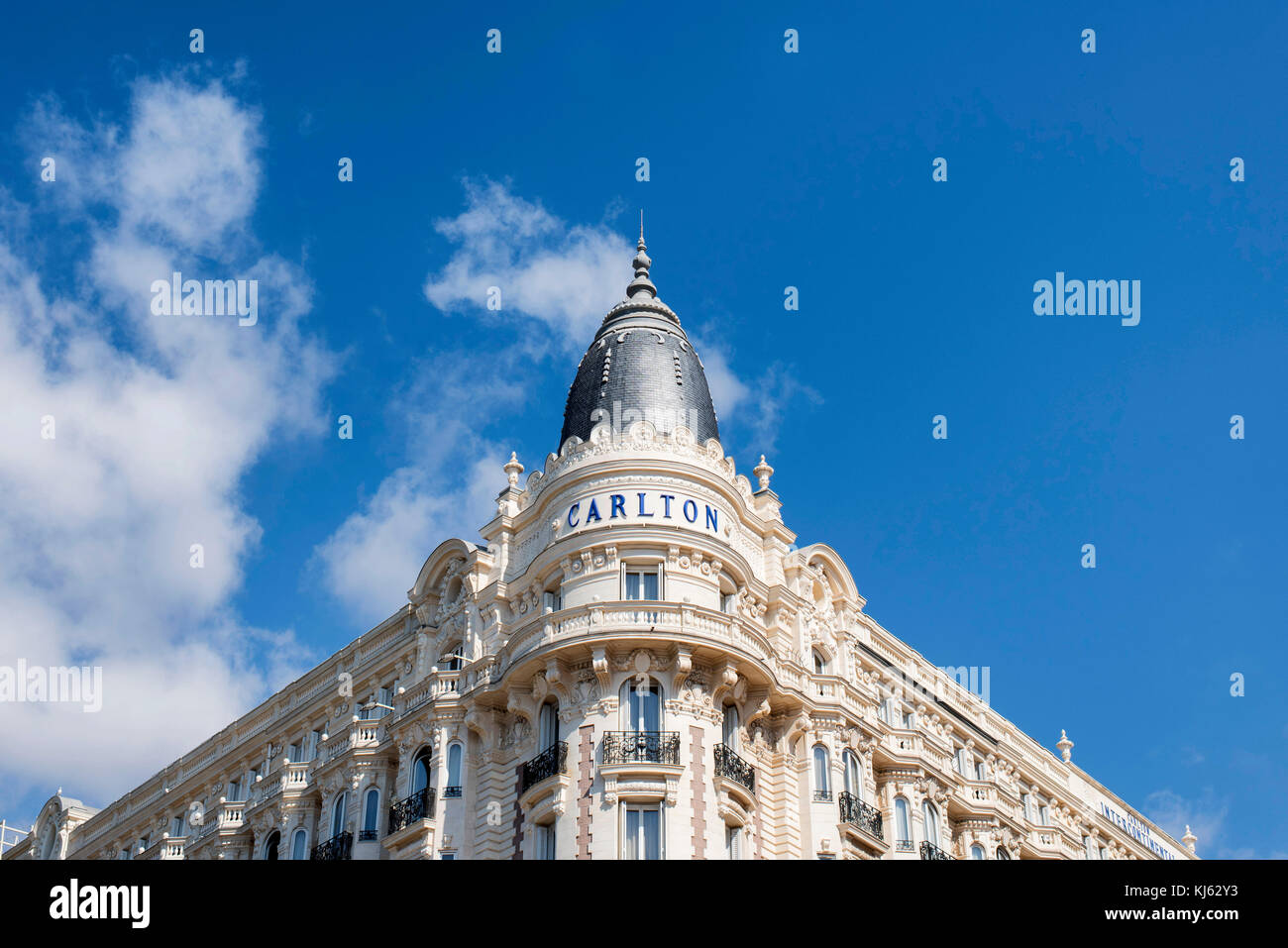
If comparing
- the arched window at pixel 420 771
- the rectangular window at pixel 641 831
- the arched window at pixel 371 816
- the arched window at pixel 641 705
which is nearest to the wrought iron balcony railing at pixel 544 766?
the arched window at pixel 641 705

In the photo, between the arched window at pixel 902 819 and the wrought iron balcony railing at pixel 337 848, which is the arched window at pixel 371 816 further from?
the arched window at pixel 902 819

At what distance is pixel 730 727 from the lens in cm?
4316

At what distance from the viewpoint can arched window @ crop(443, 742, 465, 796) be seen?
143 ft

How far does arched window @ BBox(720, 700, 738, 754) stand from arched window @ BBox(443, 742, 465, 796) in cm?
836

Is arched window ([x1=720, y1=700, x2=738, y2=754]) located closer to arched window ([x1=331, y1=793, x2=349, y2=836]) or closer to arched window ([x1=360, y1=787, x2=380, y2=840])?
arched window ([x1=360, y1=787, x2=380, y2=840])

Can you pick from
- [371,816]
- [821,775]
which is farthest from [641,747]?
[371,816]

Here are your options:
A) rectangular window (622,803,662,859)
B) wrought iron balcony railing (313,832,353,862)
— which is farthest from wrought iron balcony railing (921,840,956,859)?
wrought iron balcony railing (313,832,353,862)

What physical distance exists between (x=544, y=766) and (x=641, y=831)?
3.78 meters

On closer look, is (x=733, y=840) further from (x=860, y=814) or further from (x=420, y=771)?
(x=420, y=771)

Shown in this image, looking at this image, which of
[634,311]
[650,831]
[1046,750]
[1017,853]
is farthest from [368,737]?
[1046,750]

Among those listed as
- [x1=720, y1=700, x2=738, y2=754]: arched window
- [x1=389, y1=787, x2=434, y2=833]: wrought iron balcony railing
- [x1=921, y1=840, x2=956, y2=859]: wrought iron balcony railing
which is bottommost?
[x1=921, y1=840, x2=956, y2=859]: wrought iron balcony railing

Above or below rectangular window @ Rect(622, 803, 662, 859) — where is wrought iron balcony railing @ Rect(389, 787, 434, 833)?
above

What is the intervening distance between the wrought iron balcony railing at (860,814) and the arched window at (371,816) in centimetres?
1513

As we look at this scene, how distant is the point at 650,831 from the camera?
39094 mm
